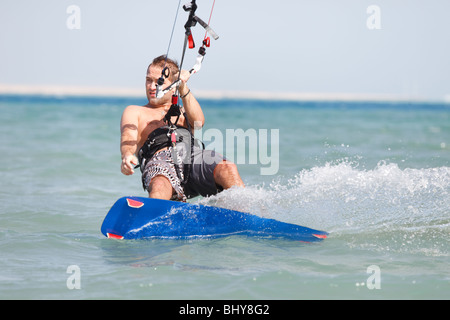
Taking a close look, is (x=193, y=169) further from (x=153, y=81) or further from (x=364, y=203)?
(x=364, y=203)

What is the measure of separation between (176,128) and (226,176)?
583 mm

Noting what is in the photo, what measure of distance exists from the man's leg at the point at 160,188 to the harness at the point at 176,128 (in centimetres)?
17

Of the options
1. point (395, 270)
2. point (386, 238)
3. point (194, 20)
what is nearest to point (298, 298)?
point (395, 270)

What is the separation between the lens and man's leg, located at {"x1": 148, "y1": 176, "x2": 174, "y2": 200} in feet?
14.6

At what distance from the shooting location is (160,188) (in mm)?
4496

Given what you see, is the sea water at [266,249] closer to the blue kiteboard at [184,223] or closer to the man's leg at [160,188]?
the blue kiteboard at [184,223]

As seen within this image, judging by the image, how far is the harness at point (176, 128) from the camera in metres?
4.46

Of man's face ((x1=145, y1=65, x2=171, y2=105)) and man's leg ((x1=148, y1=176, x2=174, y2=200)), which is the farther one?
man's face ((x1=145, y1=65, x2=171, y2=105))

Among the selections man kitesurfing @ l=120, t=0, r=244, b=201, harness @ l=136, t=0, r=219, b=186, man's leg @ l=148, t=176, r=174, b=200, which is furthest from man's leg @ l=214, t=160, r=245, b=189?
man's leg @ l=148, t=176, r=174, b=200

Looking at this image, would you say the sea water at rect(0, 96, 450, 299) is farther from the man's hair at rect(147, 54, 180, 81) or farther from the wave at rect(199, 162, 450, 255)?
the man's hair at rect(147, 54, 180, 81)

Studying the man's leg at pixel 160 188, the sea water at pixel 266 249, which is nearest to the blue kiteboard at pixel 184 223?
the sea water at pixel 266 249

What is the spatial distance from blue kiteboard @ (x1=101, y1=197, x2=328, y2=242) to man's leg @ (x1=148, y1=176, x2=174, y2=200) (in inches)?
7.6


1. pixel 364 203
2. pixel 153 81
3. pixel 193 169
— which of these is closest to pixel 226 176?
pixel 193 169

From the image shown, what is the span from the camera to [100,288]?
10.9ft
